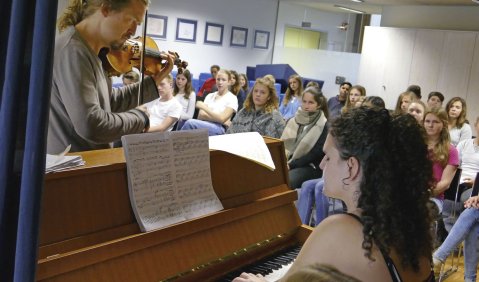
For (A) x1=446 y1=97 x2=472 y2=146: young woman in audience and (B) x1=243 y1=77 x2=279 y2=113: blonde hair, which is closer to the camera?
(B) x1=243 y1=77 x2=279 y2=113: blonde hair

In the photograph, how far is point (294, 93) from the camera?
7496 mm

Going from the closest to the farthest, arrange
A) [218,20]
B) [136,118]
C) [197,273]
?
[197,273] < [136,118] < [218,20]

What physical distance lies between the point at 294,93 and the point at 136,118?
5.59 metres

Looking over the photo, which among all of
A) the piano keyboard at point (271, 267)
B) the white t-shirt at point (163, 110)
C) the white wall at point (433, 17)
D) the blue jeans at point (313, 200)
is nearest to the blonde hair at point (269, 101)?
the blue jeans at point (313, 200)

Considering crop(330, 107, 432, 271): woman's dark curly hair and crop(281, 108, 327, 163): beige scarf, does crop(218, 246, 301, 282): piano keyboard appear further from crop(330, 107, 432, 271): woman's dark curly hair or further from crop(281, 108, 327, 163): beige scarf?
crop(281, 108, 327, 163): beige scarf

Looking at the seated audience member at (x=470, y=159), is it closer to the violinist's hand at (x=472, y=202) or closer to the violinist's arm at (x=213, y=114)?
the violinist's hand at (x=472, y=202)

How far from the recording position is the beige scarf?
15.2 ft

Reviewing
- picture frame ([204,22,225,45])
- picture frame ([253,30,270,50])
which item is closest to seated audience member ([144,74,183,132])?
picture frame ([204,22,225,45])

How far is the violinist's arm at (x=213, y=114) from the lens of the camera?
5.98 metres

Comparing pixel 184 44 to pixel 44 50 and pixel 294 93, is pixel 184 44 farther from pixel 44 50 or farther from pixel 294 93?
pixel 44 50

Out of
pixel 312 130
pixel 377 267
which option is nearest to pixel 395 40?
pixel 312 130

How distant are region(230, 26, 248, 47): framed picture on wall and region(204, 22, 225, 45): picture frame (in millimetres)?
337

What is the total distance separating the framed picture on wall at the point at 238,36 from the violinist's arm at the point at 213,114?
19.4 ft

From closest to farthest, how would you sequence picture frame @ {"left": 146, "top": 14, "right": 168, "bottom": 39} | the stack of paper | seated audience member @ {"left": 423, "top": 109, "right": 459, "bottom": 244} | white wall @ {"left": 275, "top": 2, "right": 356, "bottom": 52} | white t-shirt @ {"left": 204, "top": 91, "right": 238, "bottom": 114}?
1. the stack of paper
2. seated audience member @ {"left": 423, "top": 109, "right": 459, "bottom": 244}
3. white t-shirt @ {"left": 204, "top": 91, "right": 238, "bottom": 114}
4. picture frame @ {"left": 146, "top": 14, "right": 168, "bottom": 39}
5. white wall @ {"left": 275, "top": 2, "right": 356, "bottom": 52}
